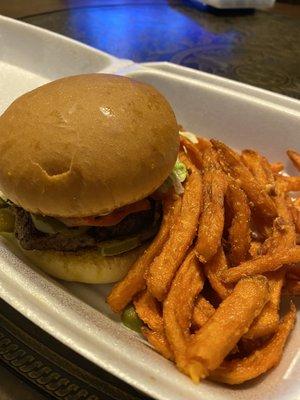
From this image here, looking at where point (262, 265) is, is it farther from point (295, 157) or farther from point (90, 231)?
point (295, 157)

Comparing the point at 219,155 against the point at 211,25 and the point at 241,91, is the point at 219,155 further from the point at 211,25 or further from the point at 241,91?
the point at 211,25

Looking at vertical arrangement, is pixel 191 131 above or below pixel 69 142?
below

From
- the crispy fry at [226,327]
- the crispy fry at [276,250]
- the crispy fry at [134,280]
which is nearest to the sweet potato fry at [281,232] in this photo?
the crispy fry at [276,250]

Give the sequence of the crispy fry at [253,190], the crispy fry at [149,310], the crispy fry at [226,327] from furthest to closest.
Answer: the crispy fry at [253,190]
the crispy fry at [149,310]
the crispy fry at [226,327]

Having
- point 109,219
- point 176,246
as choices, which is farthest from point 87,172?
point 176,246

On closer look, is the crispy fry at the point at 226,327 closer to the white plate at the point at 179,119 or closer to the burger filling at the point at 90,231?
the white plate at the point at 179,119

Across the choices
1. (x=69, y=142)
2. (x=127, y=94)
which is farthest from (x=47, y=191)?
(x=127, y=94)
